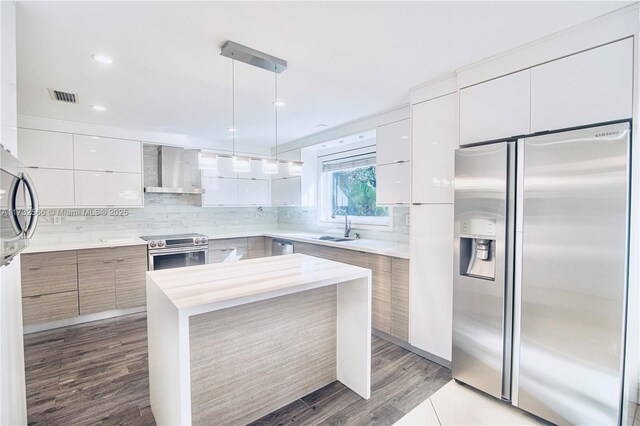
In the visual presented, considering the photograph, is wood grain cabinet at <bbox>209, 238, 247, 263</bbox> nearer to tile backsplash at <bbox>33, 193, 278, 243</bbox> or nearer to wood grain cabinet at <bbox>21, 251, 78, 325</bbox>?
tile backsplash at <bbox>33, 193, 278, 243</bbox>

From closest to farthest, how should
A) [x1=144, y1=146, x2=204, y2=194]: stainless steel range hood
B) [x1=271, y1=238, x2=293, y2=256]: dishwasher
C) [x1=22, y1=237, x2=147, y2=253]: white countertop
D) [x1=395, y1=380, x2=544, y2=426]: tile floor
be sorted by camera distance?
[x1=395, y1=380, x2=544, y2=426]: tile floor
[x1=22, y1=237, x2=147, y2=253]: white countertop
[x1=144, y1=146, x2=204, y2=194]: stainless steel range hood
[x1=271, y1=238, x2=293, y2=256]: dishwasher

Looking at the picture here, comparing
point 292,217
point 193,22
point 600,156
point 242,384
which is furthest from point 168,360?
point 292,217

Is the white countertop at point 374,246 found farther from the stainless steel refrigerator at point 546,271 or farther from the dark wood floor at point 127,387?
the dark wood floor at point 127,387

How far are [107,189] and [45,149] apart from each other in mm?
722

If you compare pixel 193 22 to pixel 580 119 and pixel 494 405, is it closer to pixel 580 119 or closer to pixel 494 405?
pixel 580 119

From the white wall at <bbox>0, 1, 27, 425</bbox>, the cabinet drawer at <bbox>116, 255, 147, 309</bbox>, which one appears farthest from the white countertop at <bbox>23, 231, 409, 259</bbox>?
the white wall at <bbox>0, 1, 27, 425</bbox>

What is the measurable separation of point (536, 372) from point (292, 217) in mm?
4123

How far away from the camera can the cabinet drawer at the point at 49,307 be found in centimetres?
310

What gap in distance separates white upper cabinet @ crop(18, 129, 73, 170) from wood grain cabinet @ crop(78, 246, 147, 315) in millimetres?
1105

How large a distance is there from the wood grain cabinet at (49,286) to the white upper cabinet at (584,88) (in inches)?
181

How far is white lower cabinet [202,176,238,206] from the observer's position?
450 centimetres

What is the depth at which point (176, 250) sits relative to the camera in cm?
393

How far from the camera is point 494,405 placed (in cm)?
202

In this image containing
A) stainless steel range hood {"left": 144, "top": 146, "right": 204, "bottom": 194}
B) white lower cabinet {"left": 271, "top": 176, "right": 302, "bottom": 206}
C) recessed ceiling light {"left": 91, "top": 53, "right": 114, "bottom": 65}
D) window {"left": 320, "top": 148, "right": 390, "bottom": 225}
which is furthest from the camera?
white lower cabinet {"left": 271, "top": 176, "right": 302, "bottom": 206}
